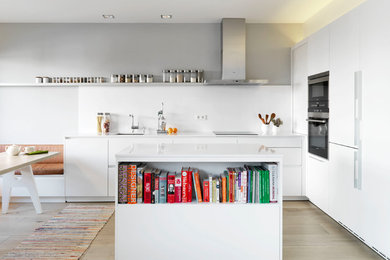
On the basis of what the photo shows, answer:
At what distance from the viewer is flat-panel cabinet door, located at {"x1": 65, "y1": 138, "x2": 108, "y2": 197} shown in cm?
452

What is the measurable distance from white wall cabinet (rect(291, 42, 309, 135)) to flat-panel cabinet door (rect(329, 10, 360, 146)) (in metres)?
0.92

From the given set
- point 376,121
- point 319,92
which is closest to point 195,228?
point 376,121

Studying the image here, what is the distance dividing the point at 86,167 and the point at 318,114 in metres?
3.08

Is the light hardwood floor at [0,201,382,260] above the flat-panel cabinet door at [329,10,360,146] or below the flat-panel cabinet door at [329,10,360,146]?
below

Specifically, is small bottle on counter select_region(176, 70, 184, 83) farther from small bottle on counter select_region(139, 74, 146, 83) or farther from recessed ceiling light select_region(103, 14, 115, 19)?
recessed ceiling light select_region(103, 14, 115, 19)

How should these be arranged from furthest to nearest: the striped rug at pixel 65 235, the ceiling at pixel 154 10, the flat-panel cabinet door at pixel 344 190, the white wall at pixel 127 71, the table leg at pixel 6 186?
1. the white wall at pixel 127 71
2. the ceiling at pixel 154 10
3. the table leg at pixel 6 186
4. the flat-panel cabinet door at pixel 344 190
5. the striped rug at pixel 65 235

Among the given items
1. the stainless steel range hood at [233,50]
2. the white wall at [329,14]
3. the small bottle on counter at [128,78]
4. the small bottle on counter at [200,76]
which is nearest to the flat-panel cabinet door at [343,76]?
the white wall at [329,14]

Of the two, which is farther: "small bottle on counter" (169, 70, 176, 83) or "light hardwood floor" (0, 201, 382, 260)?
"small bottle on counter" (169, 70, 176, 83)

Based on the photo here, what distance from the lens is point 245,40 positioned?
5105 millimetres

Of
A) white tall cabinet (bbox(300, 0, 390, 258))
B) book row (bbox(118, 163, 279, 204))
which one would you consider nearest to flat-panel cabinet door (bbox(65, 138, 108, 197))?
book row (bbox(118, 163, 279, 204))

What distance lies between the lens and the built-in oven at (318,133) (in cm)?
380

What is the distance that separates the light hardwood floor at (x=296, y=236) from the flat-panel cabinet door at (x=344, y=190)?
17 centimetres

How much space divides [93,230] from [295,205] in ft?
8.40

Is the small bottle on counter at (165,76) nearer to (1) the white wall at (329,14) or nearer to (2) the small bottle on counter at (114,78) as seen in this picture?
(2) the small bottle on counter at (114,78)
